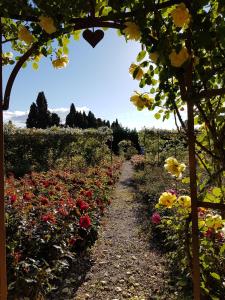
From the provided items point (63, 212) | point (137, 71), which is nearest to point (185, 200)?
point (137, 71)

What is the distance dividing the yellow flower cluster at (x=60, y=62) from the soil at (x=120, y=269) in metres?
2.23

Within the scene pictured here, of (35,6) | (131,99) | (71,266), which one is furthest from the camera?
(71,266)

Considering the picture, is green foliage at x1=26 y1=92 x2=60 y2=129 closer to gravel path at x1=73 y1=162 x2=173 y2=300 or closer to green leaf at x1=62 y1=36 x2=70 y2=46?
gravel path at x1=73 y1=162 x2=173 y2=300

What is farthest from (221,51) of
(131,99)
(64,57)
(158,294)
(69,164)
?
(69,164)

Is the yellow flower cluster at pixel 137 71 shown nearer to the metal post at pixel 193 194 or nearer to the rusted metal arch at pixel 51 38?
the rusted metal arch at pixel 51 38

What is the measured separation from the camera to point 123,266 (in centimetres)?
428

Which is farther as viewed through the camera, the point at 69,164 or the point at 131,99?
the point at 69,164

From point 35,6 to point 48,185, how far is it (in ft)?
13.3

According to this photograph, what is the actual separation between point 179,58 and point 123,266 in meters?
3.38

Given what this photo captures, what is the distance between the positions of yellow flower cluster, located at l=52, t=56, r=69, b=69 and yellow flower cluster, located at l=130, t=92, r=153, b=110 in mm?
490

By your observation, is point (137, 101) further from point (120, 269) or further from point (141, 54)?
point (120, 269)

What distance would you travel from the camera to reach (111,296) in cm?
352

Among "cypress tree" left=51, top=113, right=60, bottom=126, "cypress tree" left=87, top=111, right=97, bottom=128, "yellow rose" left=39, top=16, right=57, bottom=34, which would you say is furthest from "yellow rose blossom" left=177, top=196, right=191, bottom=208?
"cypress tree" left=87, top=111, right=97, bottom=128

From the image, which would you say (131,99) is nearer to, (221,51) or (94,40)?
(94,40)
